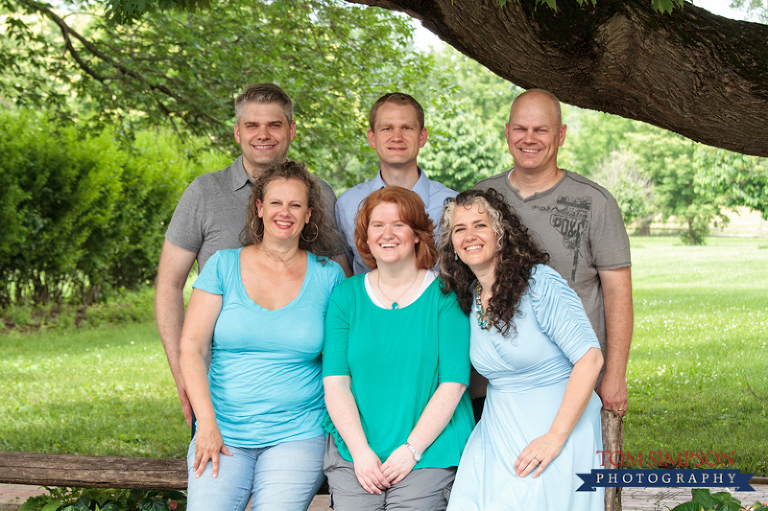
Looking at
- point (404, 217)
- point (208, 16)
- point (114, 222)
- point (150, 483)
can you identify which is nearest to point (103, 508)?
point (150, 483)

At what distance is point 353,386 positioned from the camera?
9.30 feet

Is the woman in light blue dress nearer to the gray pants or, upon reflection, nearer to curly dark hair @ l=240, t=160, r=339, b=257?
the gray pants

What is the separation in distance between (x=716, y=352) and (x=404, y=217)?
868 cm

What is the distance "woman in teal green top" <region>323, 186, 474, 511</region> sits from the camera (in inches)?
106

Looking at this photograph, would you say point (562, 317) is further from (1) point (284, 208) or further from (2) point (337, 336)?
(1) point (284, 208)

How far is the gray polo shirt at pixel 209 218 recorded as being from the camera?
11.1ft

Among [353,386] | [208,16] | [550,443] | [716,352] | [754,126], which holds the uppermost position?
[208,16]

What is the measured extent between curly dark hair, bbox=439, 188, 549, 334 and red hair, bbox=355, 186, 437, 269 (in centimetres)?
6

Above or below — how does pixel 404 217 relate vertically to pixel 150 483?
above

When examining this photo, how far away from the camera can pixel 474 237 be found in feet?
9.02

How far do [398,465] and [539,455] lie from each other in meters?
0.54

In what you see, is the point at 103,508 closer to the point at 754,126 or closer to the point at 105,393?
the point at 754,126

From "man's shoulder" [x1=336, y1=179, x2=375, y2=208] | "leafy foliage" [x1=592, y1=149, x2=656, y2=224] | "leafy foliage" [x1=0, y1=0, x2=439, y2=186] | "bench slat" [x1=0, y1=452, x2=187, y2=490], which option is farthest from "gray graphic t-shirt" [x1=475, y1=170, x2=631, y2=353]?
"leafy foliage" [x1=592, y1=149, x2=656, y2=224]

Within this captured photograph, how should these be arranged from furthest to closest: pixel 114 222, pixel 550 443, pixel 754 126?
pixel 114 222 → pixel 754 126 → pixel 550 443
